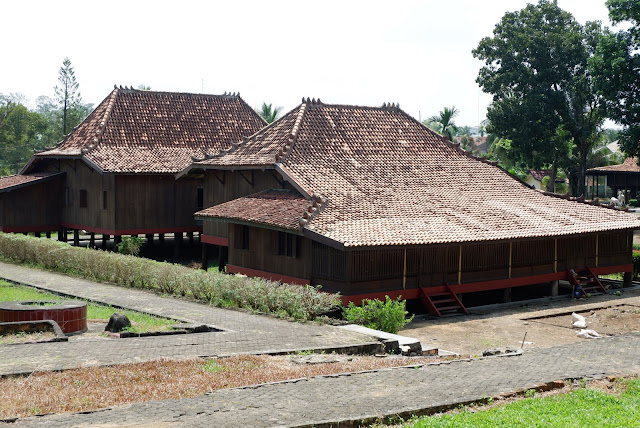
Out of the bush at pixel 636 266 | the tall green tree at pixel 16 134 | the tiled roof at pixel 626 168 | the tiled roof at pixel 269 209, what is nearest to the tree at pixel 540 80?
the tiled roof at pixel 626 168

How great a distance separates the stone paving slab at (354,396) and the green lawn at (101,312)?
561 cm

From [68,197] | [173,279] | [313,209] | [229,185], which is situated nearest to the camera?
[173,279]

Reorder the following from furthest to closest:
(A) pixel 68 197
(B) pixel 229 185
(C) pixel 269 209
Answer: (A) pixel 68 197 < (B) pixel 229 185 < (C) pixel 269 209

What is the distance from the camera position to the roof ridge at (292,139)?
82.9 ft

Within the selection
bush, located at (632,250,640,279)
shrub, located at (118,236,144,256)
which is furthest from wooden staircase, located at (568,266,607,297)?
shrub, located at (118,236,144,256)

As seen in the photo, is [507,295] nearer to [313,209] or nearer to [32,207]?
[313,209]

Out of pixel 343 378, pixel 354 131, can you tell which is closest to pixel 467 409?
pixel 343 378

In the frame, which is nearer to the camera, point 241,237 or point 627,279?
point 241,237

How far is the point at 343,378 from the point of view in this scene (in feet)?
37.6

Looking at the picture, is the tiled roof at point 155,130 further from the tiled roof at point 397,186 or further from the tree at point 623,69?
the tree at point 623,69

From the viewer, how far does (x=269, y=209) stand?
2344 centimetres

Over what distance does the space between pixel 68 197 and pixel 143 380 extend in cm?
2588

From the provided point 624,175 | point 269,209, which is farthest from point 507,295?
point 624,175

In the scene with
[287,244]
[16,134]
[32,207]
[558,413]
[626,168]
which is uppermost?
[16,134]
